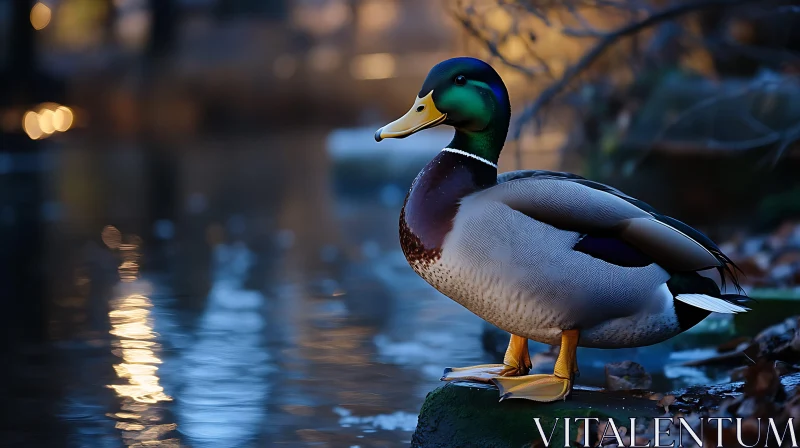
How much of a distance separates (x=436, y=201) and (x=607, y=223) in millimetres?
473

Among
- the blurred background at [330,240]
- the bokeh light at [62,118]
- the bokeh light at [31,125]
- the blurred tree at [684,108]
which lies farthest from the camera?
the bokeh light at [62,118]

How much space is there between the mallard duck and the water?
0.84 metres

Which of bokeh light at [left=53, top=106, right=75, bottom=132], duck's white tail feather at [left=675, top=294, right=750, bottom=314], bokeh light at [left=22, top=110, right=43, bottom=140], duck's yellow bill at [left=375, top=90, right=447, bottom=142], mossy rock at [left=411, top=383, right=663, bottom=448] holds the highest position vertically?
bokeh light at [left=53, top=106, right=75, bottom=132]

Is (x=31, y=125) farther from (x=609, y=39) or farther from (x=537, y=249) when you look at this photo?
(x=537, y=249)

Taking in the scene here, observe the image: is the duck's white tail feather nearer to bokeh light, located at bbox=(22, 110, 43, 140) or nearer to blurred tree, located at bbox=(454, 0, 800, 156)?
blurred tree, located at bbox=(454, 0, 800, 156)

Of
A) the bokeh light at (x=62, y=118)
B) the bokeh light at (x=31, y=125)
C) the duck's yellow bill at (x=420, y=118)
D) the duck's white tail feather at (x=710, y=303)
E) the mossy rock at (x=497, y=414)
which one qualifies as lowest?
the mossy rock at (x=497, y=414)

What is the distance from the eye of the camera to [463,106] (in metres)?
3.46

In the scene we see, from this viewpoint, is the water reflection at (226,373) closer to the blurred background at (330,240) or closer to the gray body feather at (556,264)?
the blurred background at (330,240)

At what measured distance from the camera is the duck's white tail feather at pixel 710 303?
3320 mm

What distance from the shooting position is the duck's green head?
3459 millimetres

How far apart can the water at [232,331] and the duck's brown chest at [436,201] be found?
88 centimetres

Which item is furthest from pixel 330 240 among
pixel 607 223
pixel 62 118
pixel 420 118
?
pixel 62 118

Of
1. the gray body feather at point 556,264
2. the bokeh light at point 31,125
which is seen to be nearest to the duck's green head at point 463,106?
the gray body feather at point 556,264

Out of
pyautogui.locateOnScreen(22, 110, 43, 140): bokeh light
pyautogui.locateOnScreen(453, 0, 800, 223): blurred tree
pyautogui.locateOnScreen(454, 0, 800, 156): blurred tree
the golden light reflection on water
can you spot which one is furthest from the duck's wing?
pyautogui.locateOnScreen(22, 110, 43, 140): bokeh light
